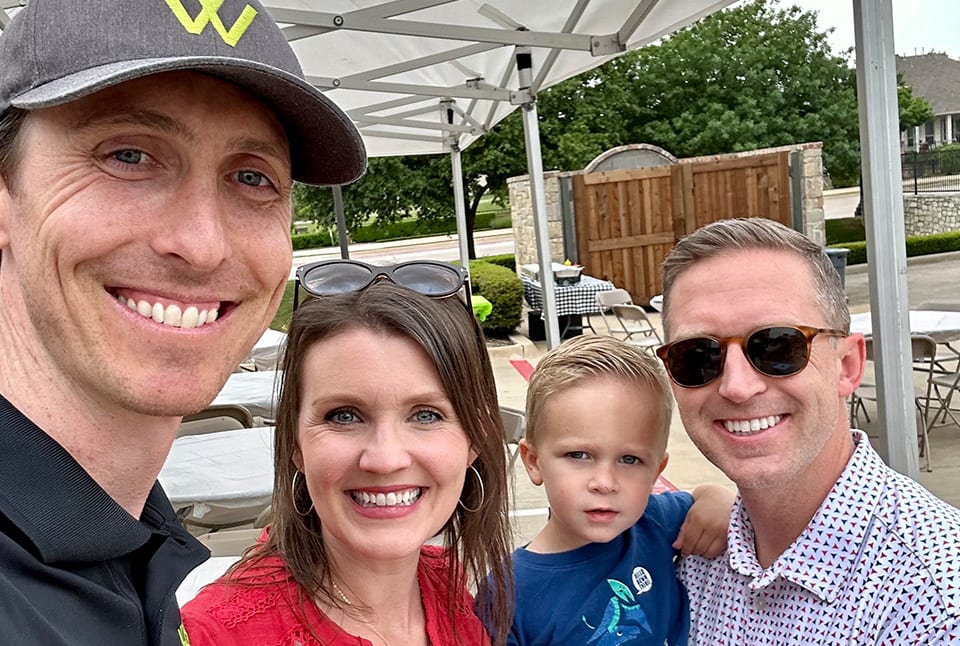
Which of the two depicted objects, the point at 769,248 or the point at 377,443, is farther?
the point at 769,248

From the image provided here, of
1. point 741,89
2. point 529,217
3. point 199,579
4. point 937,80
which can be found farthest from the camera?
point 741,89

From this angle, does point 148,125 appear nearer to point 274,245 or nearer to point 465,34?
point 274,245

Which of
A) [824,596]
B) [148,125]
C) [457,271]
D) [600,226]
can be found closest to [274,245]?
[148,125]

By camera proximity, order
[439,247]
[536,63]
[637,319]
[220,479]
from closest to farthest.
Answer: [220,479] < [536,63] < [637,319] < [439,247]

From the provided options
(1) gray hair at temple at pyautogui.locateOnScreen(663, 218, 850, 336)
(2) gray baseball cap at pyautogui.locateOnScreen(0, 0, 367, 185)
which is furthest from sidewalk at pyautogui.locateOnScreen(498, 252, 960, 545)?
(2) gray baseball cap at pyautogui.locateOnScreen(0, 0, 367, 185)

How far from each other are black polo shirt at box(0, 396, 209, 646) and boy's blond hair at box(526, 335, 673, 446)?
3.37ft

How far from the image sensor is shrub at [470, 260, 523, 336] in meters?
11.8

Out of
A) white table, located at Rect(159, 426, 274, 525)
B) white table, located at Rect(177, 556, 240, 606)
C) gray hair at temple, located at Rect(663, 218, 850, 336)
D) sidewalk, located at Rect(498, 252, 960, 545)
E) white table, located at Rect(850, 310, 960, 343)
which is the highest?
gray hair at temple, located at Rect(663, 218, 850, 336)

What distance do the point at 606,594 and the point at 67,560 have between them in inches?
46.3

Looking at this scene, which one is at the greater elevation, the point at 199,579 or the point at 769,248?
the point at 769,248

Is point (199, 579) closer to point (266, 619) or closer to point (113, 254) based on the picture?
point (266, 619)

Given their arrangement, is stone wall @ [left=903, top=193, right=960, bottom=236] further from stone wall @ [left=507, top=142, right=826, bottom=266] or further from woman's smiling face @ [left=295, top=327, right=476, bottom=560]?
woman's smiling face @ [left=295, top=327, right=476, bottom=560]

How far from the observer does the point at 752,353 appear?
58.8 inches

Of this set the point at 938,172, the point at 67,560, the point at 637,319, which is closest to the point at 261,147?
the point at 67,560
